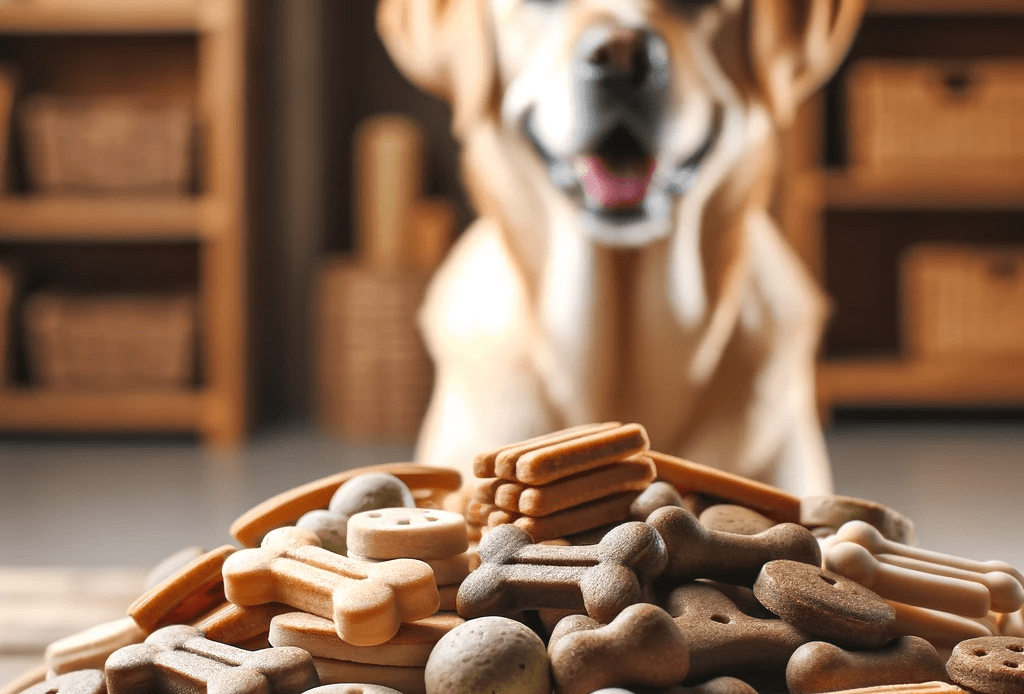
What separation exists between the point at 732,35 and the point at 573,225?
36 cm

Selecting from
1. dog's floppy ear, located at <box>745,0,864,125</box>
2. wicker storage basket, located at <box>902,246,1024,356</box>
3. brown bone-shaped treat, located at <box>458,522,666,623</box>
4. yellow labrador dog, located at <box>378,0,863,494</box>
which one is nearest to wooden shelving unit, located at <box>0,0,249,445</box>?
yellow labrador dog, located at <box>378,0,863,494</box>

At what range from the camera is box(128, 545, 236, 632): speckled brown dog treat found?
0.71 meters

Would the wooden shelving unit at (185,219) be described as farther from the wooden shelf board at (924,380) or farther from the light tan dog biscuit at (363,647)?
the light tan dog biscuit at (363,647)

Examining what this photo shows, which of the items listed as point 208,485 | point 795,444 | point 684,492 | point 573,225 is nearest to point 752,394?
point 795,444

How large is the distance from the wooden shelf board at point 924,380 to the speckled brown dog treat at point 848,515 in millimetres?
2211

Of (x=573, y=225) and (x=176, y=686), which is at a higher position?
(x=573, y=225)

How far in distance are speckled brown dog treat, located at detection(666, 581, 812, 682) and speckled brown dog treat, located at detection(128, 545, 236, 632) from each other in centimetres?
32

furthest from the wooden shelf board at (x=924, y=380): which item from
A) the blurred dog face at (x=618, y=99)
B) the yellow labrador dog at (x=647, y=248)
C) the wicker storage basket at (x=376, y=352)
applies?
the blurred dog face at (x=618, y=99)

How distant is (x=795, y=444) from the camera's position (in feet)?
4.95

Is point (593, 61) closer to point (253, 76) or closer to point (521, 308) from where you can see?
point (521, 308)

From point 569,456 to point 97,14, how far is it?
103 inches

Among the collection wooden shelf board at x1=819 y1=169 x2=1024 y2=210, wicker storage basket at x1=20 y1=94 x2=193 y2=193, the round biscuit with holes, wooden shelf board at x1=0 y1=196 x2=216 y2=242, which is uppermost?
wicker storage basket at x1=20 y1=94 x2=193 y2=193

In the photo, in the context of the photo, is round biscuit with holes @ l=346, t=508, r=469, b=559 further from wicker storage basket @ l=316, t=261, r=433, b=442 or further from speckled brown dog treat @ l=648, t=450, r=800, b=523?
wicker storage basket @ l=316, t=261, r=433, b=442

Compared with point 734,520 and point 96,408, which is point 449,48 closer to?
point 734,520
